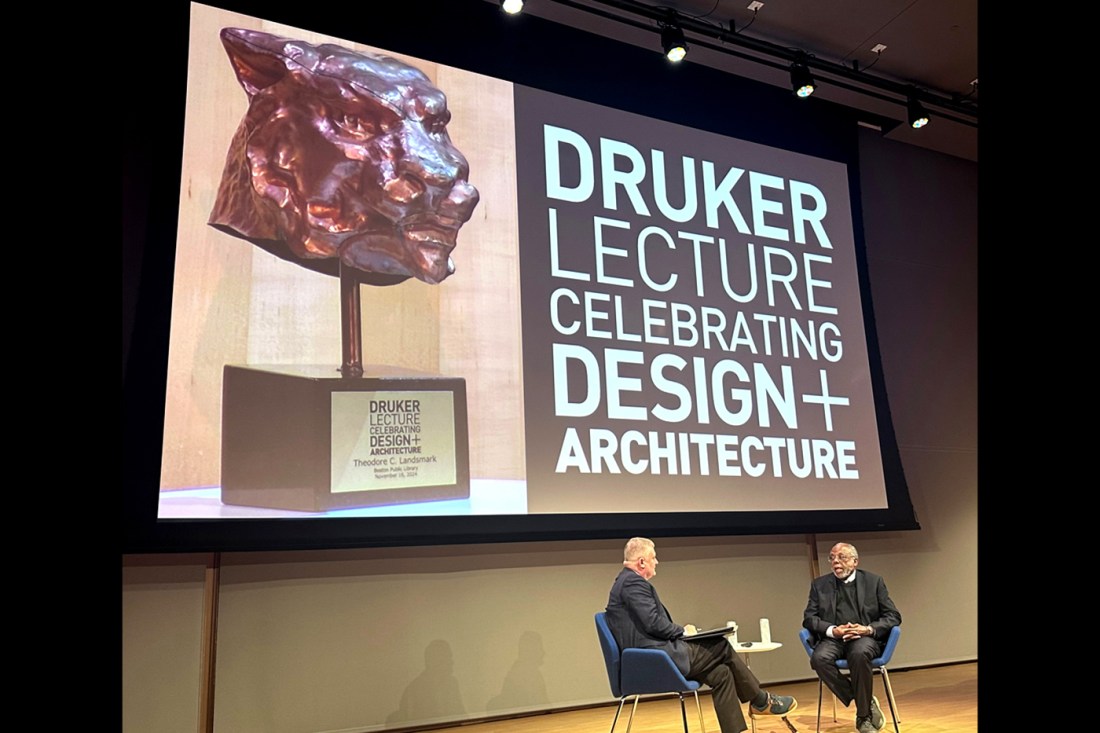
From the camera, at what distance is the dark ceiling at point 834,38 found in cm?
604

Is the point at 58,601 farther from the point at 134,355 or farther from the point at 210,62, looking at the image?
the point at 210,62

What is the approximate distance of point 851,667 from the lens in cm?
431

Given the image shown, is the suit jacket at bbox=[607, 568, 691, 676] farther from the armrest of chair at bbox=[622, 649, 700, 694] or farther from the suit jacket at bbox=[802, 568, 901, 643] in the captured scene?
the suit jacket at bbox=[802, 568, 901, 643]

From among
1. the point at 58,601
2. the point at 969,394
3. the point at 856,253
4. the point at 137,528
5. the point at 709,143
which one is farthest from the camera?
the point at 969,394

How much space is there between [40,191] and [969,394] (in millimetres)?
7960

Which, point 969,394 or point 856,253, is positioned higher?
point 856,253

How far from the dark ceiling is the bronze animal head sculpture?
4.72 feet

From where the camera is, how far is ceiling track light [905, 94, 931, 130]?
693 cm

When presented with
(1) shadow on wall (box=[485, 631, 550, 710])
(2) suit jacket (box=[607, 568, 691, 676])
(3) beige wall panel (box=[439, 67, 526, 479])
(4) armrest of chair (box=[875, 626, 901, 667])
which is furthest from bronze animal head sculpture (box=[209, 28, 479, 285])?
(4) armrest of chair (box=[875, 626, 901, 667])

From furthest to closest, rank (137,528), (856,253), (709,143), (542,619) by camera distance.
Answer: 1. (856,253)
2. (709,143)
3. (542,619)
4. (137,528)

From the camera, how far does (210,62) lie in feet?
15.6

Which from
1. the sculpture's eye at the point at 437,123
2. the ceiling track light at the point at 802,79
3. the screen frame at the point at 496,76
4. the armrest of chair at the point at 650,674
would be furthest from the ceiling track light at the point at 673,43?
the armrest of chair at the point at 650,674
